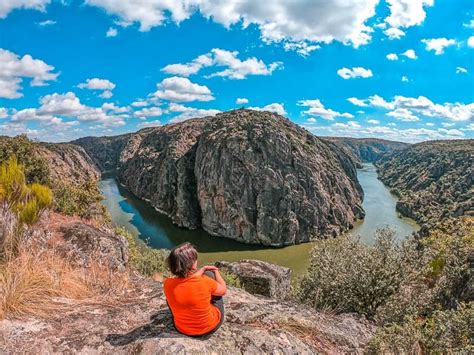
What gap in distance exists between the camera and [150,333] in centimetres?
395

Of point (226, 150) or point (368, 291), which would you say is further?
point (226, 150)

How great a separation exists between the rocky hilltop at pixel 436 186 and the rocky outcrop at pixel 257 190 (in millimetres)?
19269

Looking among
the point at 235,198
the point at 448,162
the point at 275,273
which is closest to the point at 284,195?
the point at 235,198

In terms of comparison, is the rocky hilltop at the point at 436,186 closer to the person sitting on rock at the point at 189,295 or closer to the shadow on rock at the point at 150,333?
the person sitting on rock at the point at 189,295

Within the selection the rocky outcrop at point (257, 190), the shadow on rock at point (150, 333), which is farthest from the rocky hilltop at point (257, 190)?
the shadow on rock at point (150, 333)

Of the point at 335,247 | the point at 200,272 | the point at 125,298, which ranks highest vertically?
the point at 200,272

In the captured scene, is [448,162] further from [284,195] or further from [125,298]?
[125,298]

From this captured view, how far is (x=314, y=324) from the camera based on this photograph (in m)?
5.18

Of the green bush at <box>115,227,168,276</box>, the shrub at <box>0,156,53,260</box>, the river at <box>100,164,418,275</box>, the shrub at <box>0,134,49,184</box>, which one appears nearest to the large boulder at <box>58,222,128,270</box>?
the green bush at <box>115,227,168,276</box>

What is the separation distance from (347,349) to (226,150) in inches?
2839

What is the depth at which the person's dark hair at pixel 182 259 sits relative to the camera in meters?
3.98

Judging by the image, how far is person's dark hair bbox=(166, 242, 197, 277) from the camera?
3.98 m

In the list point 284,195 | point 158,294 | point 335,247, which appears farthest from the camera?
point 284,195

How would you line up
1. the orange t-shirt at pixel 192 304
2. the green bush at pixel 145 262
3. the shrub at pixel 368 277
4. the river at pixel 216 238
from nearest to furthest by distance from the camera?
the orange t-shirt at pixel 192 304 → the shrub at pixel 368 277 → the green bush at pixel 145 262 → the river at pixel 216 238
